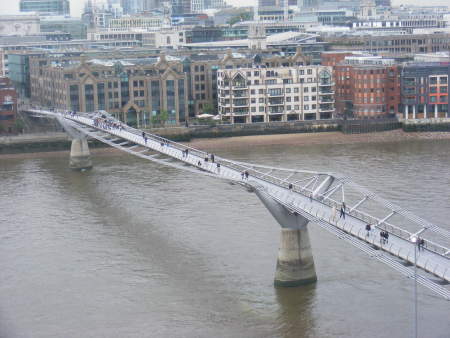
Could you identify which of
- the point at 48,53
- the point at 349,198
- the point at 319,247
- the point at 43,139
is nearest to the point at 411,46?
the point at 48,53

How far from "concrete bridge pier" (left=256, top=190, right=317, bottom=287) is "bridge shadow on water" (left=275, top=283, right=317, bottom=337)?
21cm

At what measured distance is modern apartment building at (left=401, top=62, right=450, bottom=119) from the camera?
45.3 meters

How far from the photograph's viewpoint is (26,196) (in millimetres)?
30578

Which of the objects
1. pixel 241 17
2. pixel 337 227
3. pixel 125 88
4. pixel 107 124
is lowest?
pixel 337 227

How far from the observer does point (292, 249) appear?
2031 centimetres

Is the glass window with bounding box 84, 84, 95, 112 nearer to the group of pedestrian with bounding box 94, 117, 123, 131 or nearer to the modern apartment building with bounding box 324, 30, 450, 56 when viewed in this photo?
the group of pedestrian with bounding box 94, 117, 123, 131

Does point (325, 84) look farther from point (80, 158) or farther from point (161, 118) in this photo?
point (80, 158)

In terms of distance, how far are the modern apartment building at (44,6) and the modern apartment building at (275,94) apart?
58386 millimetres

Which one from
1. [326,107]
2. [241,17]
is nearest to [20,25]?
[241,17]

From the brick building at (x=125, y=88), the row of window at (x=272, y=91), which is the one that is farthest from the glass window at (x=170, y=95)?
the row of window at (x=272, y=91)

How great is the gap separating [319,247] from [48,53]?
33.5 meters

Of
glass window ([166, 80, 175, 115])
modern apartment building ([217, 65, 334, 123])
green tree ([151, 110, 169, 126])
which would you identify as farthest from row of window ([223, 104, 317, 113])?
green tree ([151, 110, 169, 126])

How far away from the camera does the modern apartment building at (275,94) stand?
149 feet

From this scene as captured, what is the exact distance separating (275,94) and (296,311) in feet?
89.8
